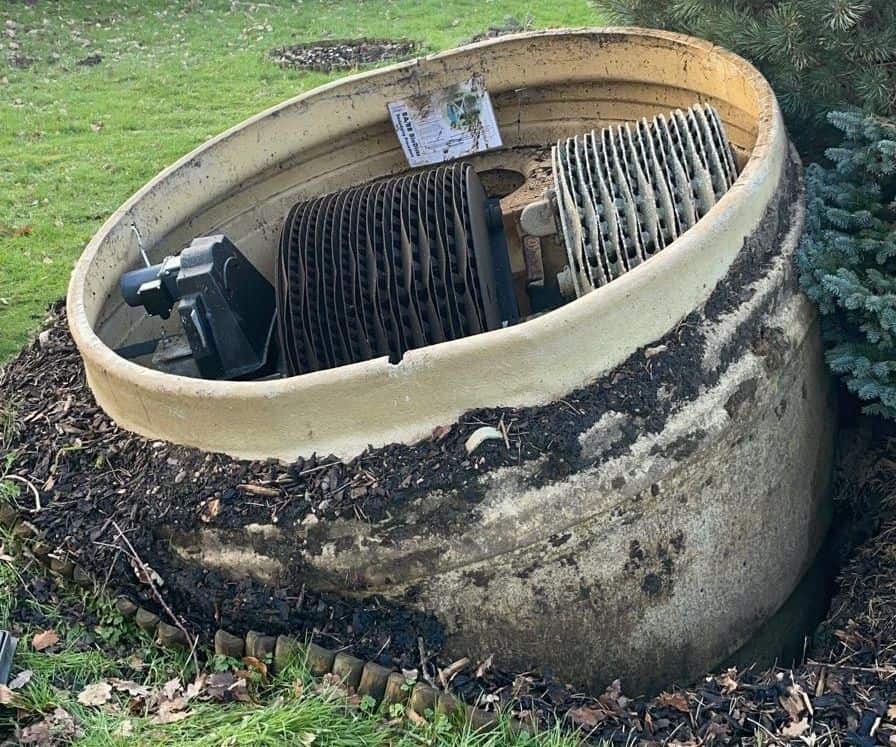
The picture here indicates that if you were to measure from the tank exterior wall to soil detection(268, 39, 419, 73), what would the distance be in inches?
226

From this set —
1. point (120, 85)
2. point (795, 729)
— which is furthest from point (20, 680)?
point (120, 85)

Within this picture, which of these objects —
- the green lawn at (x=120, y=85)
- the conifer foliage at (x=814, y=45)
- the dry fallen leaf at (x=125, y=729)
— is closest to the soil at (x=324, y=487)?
the dry fallen leaf at (x=125, y=729)

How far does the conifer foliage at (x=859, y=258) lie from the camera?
3086 millimetres

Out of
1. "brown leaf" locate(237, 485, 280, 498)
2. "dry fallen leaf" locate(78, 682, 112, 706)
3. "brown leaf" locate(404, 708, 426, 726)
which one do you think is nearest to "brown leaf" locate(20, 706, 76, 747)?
"dry fallen leaf" locate(78, 682, 112, 706)

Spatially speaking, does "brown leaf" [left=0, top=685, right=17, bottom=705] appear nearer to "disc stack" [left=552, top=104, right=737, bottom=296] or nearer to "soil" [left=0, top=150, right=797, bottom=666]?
"soil" [left=0, top=150, right=797, bottom=666]

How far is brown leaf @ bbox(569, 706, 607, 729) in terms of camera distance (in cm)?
263

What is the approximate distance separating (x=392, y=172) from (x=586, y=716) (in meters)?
3.35

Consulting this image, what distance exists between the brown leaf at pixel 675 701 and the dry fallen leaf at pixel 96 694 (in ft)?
5.64

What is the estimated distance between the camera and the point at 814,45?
3744 mm

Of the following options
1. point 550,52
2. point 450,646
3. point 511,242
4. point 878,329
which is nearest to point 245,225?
point 511,242

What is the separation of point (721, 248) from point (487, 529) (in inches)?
47.7

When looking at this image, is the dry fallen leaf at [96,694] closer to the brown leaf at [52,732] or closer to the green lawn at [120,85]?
the brown leaf at [52,732]

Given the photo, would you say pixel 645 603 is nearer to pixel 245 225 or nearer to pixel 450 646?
pixel 450 646

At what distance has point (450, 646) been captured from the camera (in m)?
2.81
